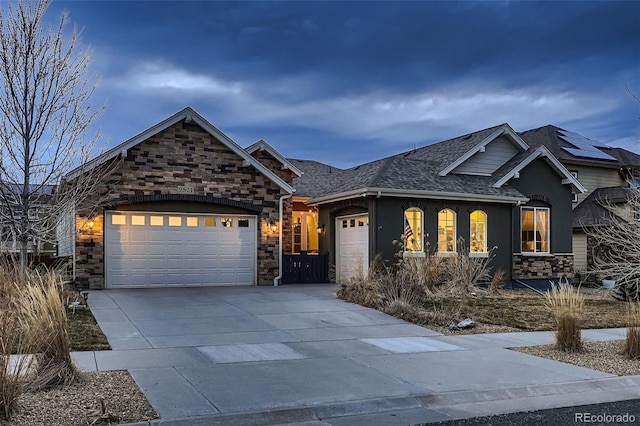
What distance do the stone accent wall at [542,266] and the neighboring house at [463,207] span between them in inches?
1.5

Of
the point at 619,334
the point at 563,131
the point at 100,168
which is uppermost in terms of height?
the point at 563,131

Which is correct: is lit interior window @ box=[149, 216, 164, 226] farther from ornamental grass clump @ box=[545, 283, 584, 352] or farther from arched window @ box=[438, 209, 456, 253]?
ornamental grass clump @ box=[545, 283, 584, 352]

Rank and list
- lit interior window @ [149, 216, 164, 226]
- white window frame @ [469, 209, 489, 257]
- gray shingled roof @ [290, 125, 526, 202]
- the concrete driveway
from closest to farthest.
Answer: the concrete driveway < lit interior window @ [149, 216, 164, 226] < gray shingled roof @ [290, 125, 526, 202] < white window frame @ [469, 209, 489, 257]

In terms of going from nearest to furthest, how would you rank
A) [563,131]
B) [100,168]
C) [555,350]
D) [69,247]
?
[555,350] < [100,168] < [69,247] < [563,131]

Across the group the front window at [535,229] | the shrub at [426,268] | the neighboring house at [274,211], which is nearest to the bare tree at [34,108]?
the neighboring house at [274,211]

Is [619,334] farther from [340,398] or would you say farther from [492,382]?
[340,398]

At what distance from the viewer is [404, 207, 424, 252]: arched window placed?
63.7ft

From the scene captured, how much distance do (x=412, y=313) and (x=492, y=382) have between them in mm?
5293

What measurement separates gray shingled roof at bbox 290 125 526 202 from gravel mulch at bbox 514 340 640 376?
9.34 meters

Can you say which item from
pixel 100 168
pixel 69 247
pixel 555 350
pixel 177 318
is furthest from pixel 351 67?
pixel 555 350

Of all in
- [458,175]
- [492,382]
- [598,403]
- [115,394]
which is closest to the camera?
[115,394]

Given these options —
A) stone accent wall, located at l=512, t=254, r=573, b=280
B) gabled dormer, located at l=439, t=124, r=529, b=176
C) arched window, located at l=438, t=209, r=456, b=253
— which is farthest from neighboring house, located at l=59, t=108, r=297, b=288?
stone accent wall, located at l=512, t=254, r=573, b=280

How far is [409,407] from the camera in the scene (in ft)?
21.6

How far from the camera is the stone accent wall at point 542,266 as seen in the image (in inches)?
846
